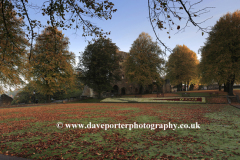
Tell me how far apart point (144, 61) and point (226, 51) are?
17.0 meters

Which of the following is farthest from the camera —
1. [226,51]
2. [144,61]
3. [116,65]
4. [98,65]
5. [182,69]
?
[182,69]

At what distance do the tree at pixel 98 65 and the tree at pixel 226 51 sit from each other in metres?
19.3

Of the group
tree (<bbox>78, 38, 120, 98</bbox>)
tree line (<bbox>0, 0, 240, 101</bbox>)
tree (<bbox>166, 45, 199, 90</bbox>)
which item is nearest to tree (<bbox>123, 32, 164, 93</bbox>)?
tree line (<bbox>0, 0, 240, 101</bbox>)

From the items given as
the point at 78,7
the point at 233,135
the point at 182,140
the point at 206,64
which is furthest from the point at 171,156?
the point at 206,64

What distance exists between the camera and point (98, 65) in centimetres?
3341

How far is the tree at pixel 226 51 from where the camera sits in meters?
24.0

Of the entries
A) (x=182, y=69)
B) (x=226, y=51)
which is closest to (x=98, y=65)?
(x=226, y=51)

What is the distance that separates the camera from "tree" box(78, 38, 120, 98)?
1292 inches

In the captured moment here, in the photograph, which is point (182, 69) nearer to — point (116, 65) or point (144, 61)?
point (144, 61)

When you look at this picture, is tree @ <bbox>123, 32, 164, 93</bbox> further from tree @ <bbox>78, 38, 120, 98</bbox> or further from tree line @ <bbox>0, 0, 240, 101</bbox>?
tree @ <bbox>78, 38, 120, 98</bbox>

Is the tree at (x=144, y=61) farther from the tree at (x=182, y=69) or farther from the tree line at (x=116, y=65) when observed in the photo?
the tree at (x=182, y=69)

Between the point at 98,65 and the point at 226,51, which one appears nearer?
the point at 226,51

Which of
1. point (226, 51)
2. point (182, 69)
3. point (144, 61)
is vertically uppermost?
point (144, 61)

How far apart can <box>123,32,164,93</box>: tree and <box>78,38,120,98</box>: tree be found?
5.03 m
